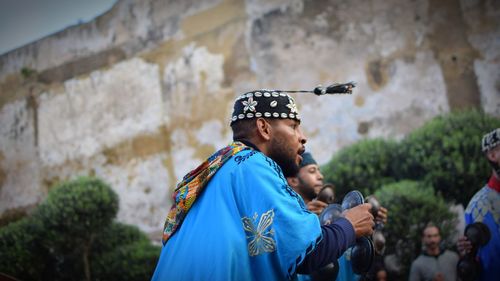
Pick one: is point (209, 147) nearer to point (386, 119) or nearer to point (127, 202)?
point (127, 202)

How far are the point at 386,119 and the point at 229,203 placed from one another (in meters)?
8.64

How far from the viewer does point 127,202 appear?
13.1 metres

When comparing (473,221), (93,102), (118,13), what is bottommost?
(473,221)

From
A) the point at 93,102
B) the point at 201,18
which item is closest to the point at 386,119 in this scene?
the point at 201,18

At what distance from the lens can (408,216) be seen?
291 inches

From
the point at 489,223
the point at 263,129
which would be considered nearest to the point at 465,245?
the point at 489,223

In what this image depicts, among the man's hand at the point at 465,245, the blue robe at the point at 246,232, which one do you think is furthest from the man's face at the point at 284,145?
the man's hand at the point at 465,245

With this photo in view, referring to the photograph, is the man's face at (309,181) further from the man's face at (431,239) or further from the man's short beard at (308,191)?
the man's face at (431,239)

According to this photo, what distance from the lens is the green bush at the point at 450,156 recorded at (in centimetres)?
763

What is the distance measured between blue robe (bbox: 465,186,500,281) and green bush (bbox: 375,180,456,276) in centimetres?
186

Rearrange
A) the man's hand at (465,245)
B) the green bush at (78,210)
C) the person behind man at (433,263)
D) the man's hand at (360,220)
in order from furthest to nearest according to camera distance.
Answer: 1. the green bush at (78,210)
2. the person behind man at (433,263)
3. the man's hand at (465,245)
4. the man's hand at (360,220)

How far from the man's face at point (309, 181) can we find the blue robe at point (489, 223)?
5.25ft

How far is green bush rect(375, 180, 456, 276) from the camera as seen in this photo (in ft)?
24.2

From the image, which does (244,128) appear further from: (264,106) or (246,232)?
(246,232)
